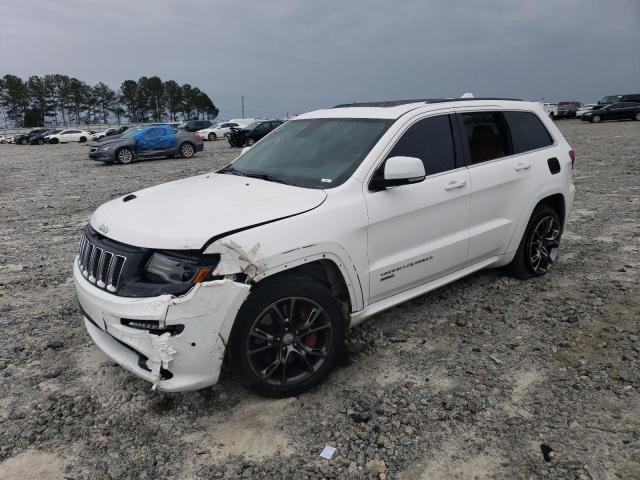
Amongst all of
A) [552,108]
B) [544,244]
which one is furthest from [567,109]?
[544,244]

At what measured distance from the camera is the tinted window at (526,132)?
4.64 meters

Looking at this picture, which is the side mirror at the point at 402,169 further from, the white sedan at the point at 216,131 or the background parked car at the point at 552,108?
the background parked car at the point at 552,108

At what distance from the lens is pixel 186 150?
20.3 m

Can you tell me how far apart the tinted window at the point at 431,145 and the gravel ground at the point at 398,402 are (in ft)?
4.37

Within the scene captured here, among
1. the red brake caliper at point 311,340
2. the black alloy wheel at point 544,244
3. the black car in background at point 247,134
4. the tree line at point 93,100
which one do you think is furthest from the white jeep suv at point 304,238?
the tree line at point 93,100

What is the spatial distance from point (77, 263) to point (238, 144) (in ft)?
76.3

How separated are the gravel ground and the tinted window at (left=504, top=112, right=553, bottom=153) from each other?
1.33 m

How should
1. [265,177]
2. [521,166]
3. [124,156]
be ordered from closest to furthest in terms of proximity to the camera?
[265,177], [521,166], [124,156]

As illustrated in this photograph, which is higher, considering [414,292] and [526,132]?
[526,132]

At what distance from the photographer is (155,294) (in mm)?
2693

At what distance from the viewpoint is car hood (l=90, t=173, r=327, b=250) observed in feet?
9.21

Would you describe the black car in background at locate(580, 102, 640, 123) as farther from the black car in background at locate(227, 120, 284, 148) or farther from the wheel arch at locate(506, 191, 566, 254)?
the wheel arch at locate(506, 191, 566, 254)

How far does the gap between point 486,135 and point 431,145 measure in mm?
758

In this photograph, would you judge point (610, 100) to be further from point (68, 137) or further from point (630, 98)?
point (68, 137)
